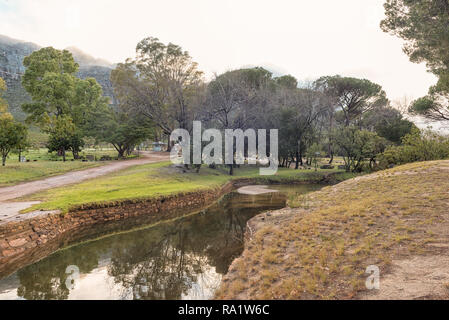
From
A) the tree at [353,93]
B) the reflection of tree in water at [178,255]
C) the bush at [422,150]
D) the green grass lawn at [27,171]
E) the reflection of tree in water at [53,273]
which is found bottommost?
the reflection of tree in water at [178,255]

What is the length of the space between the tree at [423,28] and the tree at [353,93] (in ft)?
75.7

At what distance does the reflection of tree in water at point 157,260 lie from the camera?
6.71 m

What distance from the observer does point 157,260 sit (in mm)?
8562

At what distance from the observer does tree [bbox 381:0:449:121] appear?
13.7 meters

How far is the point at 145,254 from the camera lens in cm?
909

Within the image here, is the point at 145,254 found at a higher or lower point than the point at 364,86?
lower

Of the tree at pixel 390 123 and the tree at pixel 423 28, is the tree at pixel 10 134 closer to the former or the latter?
the tree at pixel 423 28

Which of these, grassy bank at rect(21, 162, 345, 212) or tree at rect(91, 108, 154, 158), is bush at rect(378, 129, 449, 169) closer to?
grassy bank at rect(21, 162, 345, 212)

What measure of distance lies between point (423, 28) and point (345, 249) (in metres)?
15.9

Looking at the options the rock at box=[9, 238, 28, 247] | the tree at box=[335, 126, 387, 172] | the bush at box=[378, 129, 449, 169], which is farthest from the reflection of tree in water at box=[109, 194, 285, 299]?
the tree at box=[335, 126, 387, 172]

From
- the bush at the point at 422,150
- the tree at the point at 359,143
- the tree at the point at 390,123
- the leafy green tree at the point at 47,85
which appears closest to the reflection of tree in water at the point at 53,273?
the bush at the point at 422,150

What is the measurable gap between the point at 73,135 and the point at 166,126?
48.1 feet
